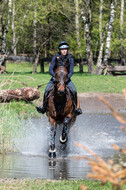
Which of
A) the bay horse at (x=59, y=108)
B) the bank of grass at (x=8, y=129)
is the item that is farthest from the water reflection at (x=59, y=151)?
the bay horse at (x=59, y=108)

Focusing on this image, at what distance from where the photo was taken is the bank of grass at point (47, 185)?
19.5 feet

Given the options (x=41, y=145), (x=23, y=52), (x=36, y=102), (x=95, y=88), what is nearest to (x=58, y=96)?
(x=41, y=145)

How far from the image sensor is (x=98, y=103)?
20.2 metres

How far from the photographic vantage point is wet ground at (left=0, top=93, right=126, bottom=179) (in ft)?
25.1

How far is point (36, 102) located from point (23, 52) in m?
35.0

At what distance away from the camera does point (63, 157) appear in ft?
32.0

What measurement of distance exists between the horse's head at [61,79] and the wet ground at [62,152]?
1.49m

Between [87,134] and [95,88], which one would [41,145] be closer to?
[87,134]

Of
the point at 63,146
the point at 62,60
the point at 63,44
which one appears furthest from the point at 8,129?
the point at 63,44

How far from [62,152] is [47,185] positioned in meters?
4.28

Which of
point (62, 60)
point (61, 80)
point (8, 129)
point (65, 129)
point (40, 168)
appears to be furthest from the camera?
point (65, 129)

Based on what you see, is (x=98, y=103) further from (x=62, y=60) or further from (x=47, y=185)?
(x=47, y=185)

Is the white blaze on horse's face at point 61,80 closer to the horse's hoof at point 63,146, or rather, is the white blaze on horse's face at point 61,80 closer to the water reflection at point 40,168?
the water reflection at point 40,168

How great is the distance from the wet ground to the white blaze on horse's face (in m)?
1.49
